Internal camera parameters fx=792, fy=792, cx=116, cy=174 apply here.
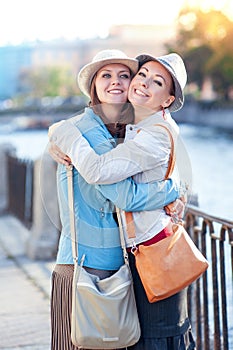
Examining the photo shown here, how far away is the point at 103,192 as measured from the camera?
10.0 feet

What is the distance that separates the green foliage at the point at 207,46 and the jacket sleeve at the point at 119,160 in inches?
2526

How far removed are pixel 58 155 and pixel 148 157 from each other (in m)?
0.41

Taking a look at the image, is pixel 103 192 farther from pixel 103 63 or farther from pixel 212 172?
pixel 212 172

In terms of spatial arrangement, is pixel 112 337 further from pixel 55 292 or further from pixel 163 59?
pixel 163 59

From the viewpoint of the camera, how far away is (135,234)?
3086 millimetres

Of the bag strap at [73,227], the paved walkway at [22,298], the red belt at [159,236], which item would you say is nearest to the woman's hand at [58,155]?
the bag strap at [73,227]

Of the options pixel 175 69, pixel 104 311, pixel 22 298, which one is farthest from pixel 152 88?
pixel 22 298

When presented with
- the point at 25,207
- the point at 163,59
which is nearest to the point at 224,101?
the point at 25,207

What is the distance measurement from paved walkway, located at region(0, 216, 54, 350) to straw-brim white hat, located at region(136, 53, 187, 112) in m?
2.33

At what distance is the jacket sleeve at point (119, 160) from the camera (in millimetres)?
2980

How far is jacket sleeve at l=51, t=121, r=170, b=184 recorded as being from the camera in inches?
117

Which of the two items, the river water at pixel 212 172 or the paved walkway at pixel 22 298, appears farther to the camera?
the river water at pixel 212 172

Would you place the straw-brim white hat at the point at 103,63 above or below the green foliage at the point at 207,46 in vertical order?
above

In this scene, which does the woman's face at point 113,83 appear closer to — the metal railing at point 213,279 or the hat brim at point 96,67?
the hat brim at point 96,67
